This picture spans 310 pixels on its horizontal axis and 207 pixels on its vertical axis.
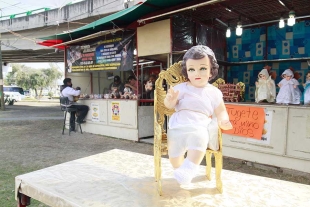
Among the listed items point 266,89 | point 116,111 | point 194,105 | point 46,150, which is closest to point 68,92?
point 116,111

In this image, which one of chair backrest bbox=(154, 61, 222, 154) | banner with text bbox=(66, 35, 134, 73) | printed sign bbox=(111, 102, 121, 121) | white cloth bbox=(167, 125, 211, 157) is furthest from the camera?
printed sign bbox=(111, 102, 121, 121)

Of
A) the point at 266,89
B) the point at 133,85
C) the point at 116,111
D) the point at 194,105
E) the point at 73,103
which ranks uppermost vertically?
the point at 133,85

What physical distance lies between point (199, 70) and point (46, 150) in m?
4.73

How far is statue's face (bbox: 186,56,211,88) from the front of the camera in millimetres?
1993

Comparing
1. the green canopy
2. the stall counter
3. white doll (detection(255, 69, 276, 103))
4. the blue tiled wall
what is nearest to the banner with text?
the green canopy

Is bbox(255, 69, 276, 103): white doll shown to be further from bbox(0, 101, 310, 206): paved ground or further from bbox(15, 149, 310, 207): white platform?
bbox(15, 149, 310, 207): white platform

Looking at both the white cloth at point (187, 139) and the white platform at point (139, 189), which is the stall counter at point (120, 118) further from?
the white cloth at point (187, 139)

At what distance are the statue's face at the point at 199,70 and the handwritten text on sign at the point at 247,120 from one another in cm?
276

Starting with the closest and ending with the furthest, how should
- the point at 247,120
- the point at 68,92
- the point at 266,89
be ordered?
the point at 247,120 < the point at 266,89 < the point at 68,92

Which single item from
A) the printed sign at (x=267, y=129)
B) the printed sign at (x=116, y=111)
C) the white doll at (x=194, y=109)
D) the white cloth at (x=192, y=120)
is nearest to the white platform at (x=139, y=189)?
the white doll at (x=194, y=109)

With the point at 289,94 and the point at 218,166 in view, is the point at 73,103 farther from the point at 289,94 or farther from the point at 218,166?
the point at 218,166

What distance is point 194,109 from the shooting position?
202 cm

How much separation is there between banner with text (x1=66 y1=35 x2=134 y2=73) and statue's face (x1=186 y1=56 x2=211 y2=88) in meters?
4.69

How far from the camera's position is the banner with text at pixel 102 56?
6.66 meters
